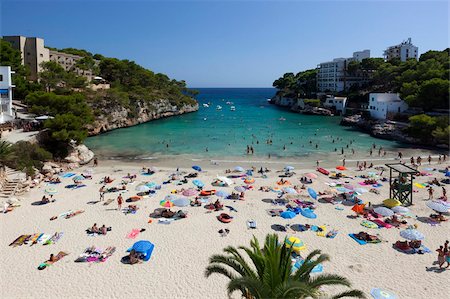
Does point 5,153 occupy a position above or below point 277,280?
above

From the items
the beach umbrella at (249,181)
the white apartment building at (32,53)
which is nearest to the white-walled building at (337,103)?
the beach umbrella at (249,181)

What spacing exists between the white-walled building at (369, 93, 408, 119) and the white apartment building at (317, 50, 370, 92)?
3432cm

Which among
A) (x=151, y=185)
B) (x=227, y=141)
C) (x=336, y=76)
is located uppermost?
(x=336, y=76)

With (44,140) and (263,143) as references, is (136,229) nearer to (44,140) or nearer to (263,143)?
(44,140)

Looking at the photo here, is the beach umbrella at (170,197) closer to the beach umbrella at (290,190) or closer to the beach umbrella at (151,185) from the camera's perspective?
the beach umbrella at (151,185)

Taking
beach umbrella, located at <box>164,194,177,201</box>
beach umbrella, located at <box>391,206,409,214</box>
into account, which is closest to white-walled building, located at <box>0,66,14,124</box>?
beach umbrella, located at <box>164,194,177,201</box>

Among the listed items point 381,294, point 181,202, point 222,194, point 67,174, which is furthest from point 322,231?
point 67,174

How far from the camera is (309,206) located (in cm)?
1891

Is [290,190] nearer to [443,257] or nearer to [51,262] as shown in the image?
[443,257]

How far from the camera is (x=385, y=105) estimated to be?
53750 millimetres

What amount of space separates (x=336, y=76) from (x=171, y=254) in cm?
9276

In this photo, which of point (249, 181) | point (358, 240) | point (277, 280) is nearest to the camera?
point (277, 280)

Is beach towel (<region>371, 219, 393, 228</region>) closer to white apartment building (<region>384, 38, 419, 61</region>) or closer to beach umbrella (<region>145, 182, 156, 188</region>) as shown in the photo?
beach umbrella (<region>145, 182, 156, 188</region>)

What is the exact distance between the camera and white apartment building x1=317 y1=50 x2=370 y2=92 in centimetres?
9144
